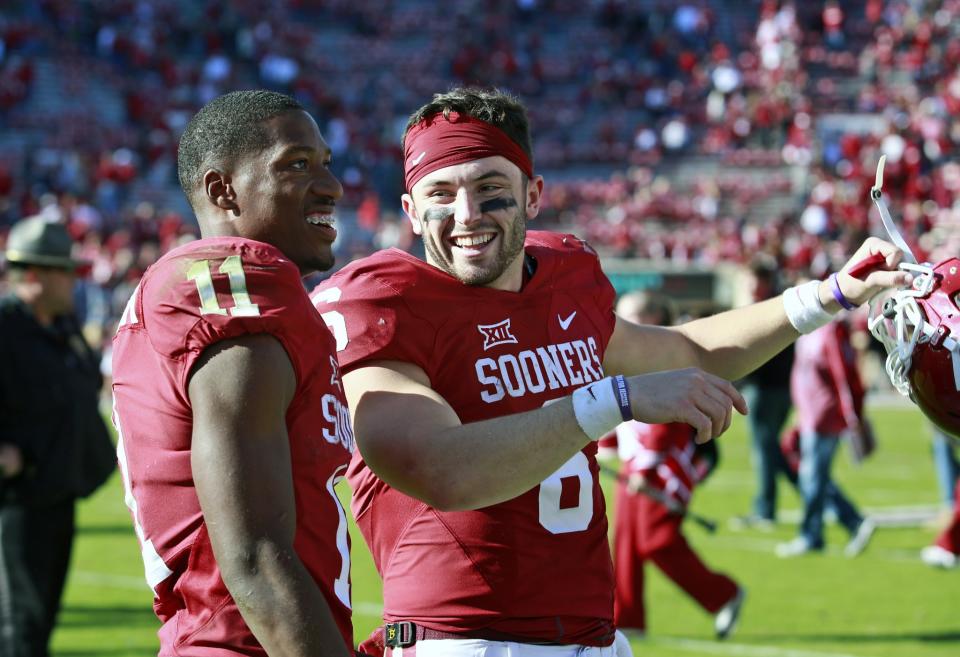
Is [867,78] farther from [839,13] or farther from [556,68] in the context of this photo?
[556,68]

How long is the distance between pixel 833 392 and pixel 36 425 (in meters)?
6.44

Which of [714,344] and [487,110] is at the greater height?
[487,110]

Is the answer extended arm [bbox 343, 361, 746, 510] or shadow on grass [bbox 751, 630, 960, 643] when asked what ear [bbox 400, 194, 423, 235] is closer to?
extended arm [bbox 343, 361, 746, 510]

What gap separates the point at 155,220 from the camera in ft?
86.3

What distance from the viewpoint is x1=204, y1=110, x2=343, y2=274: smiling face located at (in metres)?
2.78

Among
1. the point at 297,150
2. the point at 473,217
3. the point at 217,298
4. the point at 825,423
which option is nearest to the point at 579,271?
the point at 473,217

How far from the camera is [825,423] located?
34.3 ft

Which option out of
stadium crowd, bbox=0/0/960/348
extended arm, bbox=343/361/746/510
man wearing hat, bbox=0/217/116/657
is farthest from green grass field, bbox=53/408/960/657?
stadium crowd, bbox=0/0/960/348

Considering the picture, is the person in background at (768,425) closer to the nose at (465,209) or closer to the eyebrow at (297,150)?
the nose at (465,209)

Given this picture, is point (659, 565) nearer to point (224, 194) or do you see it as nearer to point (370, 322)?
point (370, 322)

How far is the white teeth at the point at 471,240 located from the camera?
133 inches

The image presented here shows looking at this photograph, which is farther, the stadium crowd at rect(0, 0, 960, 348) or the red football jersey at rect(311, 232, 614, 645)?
the stadium crowd at rect(0, 0, 960, 348)

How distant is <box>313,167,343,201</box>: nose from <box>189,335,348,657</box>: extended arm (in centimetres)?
54

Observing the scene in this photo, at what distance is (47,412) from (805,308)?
375 centimetres
